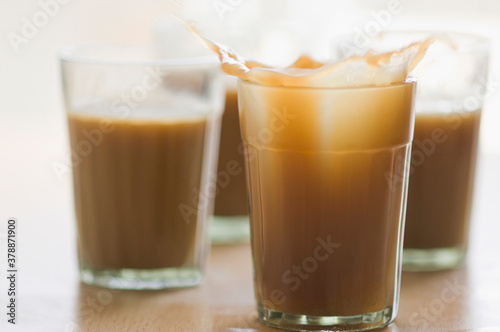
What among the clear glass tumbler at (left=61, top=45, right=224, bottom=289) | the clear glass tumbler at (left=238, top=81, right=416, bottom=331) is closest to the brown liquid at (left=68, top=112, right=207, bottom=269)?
the clear glass tumbler at (left=61, top=45, right=224, bottom=289)

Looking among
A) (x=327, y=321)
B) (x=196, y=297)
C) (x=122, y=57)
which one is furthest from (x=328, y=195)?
(x=122, y=57)

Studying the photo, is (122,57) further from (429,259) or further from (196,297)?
(429,259)

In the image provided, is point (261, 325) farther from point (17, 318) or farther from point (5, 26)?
point (5, 26)

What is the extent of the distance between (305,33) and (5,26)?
1.34 meters

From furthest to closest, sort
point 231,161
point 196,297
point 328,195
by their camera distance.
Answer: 1. point 231,161
2. point 196,297
3. point 328,195

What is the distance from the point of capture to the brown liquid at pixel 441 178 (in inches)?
42.9

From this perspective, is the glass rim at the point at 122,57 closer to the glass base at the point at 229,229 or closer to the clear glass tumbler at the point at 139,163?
the clear glass tumbler at the point at 139,163

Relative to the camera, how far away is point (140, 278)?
105cm

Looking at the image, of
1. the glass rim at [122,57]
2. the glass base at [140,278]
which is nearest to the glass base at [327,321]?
the glass base at [140,278]

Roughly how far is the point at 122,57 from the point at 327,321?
0.46 meters

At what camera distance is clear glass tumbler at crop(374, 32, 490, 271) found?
1.09 m

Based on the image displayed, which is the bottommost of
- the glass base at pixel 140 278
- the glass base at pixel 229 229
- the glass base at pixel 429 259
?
the glass base at pixel 229 229

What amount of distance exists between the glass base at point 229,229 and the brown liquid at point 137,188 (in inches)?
7.6

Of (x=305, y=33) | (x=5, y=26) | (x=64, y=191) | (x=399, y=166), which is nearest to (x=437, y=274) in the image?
(x=399, y=166)
